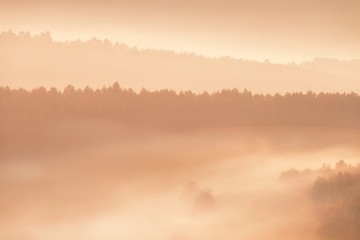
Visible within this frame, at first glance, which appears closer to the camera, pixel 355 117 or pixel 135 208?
pixel 135 208

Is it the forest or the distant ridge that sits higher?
the distant ridge

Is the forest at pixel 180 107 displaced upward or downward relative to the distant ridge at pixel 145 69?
downward

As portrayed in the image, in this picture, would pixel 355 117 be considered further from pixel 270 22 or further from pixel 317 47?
pixel 270 22

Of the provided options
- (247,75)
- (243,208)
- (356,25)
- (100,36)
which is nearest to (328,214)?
(243,208)

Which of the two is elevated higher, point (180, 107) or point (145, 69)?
point (145, 69)

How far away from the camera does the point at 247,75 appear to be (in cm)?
872

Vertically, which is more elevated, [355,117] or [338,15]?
[338,15]

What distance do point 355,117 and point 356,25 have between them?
115 centimetres

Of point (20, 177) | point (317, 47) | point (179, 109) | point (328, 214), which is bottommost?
point (328, 214)

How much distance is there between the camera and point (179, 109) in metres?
8.55

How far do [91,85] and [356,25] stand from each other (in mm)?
3417

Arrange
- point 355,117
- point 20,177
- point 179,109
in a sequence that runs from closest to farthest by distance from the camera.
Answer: point 20,177
point 179,109
point 355,117

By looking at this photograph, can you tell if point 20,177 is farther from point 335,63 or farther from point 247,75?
point 335,63

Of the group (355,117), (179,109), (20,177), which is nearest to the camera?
(20,177)
